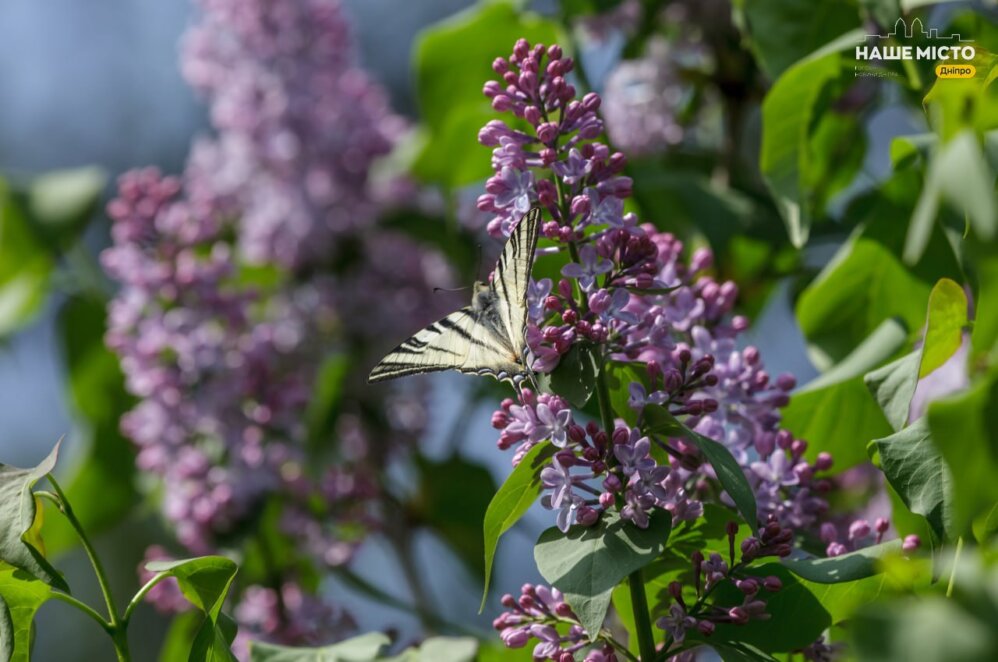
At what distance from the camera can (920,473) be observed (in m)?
0.69

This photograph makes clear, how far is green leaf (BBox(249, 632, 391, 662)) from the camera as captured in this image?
2.85 feet

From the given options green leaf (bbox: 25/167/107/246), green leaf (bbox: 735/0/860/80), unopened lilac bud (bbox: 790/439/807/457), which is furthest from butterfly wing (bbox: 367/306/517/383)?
green leaf (bbox: 25/167/107/246)

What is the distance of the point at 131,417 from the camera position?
1.60 m

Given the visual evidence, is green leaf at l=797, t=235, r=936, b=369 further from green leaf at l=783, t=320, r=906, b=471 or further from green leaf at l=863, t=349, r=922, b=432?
green leaf at l=863, t=349, r=922, b=432

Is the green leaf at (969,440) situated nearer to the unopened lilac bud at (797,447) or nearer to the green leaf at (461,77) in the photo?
the unopened lilac bud at (797,447)

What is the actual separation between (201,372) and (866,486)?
870 mm

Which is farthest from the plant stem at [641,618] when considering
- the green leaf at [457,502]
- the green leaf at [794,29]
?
the green leaf at [457,502]

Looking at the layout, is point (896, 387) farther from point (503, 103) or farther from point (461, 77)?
point (461, 77)

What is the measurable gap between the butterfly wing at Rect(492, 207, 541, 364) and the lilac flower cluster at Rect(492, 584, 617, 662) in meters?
0.16

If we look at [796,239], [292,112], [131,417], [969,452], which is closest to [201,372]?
[131,417]

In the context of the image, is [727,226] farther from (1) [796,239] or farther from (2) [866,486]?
(2) [866,486]

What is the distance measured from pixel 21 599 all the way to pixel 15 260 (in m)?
0.94

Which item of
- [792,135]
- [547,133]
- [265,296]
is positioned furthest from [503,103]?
[265,296]

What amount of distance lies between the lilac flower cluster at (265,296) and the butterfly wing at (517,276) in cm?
81
